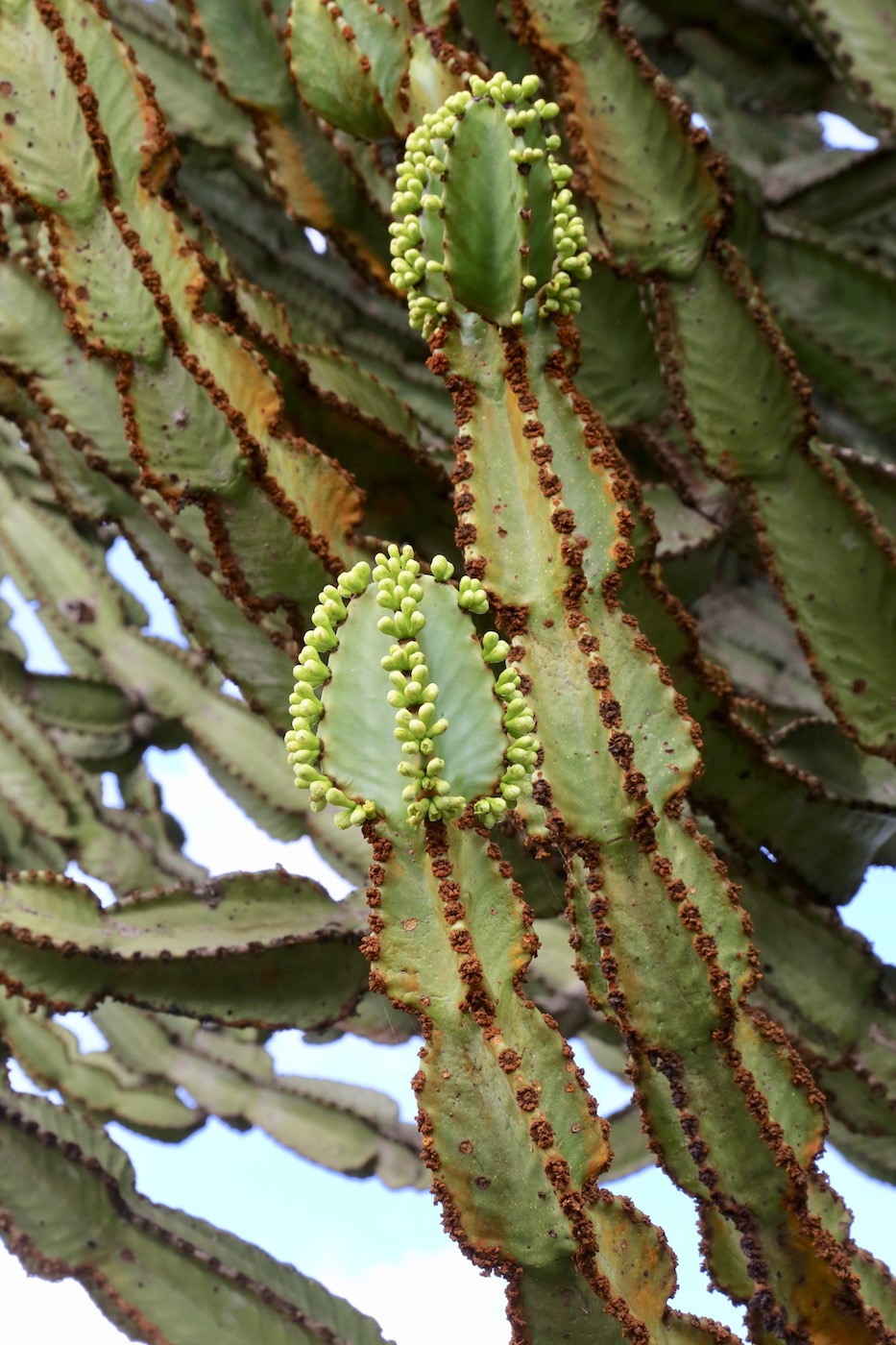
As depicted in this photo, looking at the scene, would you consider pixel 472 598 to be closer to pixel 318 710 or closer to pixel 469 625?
pixel 469 625

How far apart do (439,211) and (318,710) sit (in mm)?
569

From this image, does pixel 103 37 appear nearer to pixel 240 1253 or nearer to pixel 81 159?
pixel 81 159

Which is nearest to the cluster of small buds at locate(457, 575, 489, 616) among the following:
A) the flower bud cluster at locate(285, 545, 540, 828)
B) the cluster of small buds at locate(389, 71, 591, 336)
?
the flower bud cluster at locate(285, 545, 540, 828)

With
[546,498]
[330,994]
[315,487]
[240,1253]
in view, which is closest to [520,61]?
[315,487]

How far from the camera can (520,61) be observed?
102 inches

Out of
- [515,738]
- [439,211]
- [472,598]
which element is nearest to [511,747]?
[515,738]

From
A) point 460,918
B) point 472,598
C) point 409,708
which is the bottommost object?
point 460,918

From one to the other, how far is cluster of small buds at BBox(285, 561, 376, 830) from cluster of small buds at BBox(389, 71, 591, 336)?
16.1 inches

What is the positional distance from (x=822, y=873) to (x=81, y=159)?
134cm

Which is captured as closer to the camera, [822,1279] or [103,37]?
[822,1279]

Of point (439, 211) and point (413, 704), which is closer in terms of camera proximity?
point (413, 704)

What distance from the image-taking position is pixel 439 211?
1.46 meters

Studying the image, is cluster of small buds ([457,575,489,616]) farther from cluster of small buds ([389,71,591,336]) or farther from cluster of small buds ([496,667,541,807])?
cluster of small buds ([389,71,591,336])

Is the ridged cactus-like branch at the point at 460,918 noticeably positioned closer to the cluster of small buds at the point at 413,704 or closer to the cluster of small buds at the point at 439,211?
the cluster of small buds at the point at 413,704
